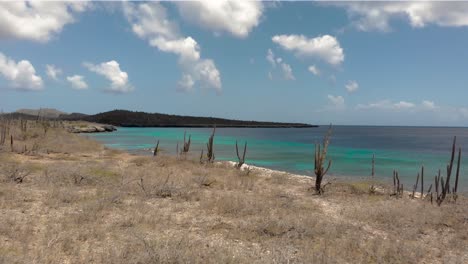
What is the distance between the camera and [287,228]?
10266 mm

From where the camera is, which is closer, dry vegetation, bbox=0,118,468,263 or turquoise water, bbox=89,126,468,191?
dry vegetation, bbox=0,118,468,263

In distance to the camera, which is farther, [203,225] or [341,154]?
[341,154]

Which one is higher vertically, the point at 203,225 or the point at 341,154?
the point at 203,225

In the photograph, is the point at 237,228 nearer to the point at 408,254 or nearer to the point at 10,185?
the point at 408,254

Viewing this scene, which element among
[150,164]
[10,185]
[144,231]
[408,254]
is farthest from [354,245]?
[150,164]

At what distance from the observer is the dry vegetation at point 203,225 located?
8039 mm

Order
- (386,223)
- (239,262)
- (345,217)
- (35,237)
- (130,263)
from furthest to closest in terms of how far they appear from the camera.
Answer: (345,217) < (386,223) < (35,237) < (239,262) < (130,263)

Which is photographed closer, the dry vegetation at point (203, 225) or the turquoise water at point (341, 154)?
the dry vegetation at point (203, 225)

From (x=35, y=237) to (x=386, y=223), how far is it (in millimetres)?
9584

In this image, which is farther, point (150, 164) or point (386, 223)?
point (150, 164)

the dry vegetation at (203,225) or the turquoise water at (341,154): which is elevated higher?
the dry vegetation at (203,225)

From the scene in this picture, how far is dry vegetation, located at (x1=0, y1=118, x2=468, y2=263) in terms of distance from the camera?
8.04 meters

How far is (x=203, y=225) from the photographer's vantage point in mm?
10680

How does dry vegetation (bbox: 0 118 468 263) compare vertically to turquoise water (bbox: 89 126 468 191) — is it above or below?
above
